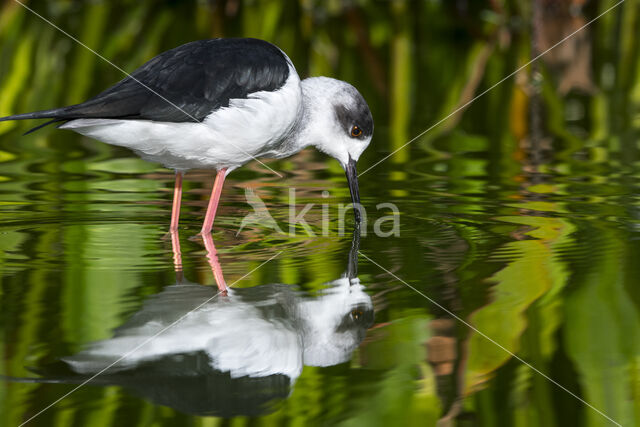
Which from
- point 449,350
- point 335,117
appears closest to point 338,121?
point 335,117

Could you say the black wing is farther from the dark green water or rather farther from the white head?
the dark green water

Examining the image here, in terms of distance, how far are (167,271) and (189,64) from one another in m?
1.35

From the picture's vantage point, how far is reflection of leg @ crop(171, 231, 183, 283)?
18.0ft

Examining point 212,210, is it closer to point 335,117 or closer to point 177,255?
point 177,255

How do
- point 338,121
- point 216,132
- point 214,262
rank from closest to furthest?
1. point 214,262
2. point 216,132
3. point 338,121

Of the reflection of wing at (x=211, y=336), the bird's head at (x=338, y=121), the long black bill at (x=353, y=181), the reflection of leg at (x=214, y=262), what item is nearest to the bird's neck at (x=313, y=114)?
the bird's head at (x=338, y=121)

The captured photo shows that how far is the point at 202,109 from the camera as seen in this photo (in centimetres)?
599

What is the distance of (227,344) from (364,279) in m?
1.24

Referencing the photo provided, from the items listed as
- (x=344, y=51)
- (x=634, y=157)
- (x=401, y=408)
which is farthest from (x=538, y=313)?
(x=344, y=51)

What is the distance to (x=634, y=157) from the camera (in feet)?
27.7

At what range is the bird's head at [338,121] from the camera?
7051mm

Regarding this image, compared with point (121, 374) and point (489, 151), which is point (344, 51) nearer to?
point (489, 151)

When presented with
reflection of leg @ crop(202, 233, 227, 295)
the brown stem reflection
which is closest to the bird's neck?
reflection of leg @ crop(202, 233, 227, 295)

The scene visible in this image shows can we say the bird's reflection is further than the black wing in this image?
No
